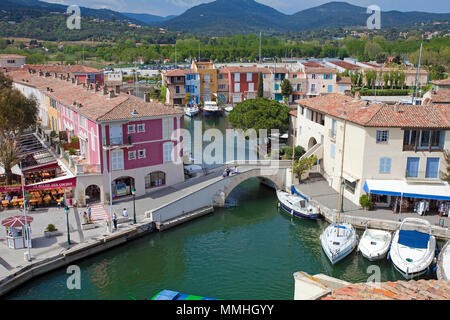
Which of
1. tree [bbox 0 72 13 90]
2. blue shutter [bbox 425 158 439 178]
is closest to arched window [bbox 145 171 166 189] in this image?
blue shutter [bbox 425 158 439 178]

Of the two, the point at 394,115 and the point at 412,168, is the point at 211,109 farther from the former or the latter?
the point at 412,168

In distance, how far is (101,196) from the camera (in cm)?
3509

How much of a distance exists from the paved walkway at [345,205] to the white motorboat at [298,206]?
890 millimetres

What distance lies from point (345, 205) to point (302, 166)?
5904 mm

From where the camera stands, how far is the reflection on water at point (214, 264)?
84.1ft

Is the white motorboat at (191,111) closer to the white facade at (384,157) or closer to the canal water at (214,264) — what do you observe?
the canal water at (214,264)

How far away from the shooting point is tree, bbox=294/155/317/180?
1580 inches

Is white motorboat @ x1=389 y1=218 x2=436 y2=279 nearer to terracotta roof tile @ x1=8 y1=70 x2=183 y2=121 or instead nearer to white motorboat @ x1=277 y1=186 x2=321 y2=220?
white motorboat @ x1=277 y1=186 x2=321 y2=220

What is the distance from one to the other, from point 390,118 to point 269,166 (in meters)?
11.2

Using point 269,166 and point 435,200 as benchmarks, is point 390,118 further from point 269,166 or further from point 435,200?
point 269,166

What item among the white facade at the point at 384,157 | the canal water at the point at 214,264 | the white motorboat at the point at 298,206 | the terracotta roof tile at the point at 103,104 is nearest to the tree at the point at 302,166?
the white motorboat at the point at 298,206

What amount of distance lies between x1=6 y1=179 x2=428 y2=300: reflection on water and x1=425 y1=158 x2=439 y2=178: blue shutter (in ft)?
29.4

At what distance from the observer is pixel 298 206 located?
119 feet
